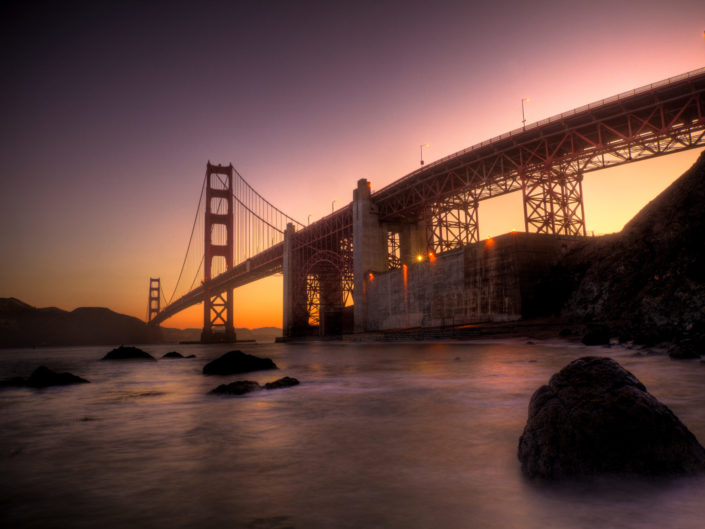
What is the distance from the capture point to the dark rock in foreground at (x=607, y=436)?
237 centimetres

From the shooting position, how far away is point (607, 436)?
248cm

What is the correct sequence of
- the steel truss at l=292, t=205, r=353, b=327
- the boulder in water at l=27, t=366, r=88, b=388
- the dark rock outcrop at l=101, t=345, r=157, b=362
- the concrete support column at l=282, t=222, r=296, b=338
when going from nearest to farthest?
1. the boulder in water at l=27, t=366, r=88, b=388
2. the dark rock outcrop at l=101, t=345, r=157, b=362
3. the steel truss at l=292, t=205, r=353, b=327
4. the concrete support column at l=282, t=222, r=296, b=338

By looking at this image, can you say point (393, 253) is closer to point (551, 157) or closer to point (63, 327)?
point (551, 157)

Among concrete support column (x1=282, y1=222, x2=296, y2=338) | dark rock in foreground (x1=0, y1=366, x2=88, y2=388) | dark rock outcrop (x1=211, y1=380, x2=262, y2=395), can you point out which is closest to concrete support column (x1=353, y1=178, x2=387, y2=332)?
concrete support column (x1=282, y1=222, x2=296, y2=338)

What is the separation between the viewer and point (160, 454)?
3316 mm

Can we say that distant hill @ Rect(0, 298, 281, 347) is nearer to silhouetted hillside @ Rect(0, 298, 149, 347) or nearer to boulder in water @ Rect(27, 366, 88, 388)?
silhouetted hillside @ Rect(0, 298, 149, 347)

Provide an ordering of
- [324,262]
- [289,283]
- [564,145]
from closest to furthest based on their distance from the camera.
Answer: [564,145] < [324,262] < [289,283]

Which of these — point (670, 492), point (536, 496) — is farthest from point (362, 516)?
point (670, 492)

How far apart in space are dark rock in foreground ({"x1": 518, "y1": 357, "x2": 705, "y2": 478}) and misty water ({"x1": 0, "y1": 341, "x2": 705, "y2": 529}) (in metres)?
0.11

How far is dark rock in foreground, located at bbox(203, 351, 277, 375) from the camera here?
10953 mm

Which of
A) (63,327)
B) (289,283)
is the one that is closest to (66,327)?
(63,327)

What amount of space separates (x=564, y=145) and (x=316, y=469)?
33.1 meters

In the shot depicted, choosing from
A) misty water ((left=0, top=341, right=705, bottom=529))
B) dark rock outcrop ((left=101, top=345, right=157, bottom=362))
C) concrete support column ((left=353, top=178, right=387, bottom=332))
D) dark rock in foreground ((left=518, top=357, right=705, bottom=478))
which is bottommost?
dark rock outcrop ((left=101, top=345, right=157, bottom=362))

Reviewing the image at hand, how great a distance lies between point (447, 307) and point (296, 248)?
34394 millimetres
